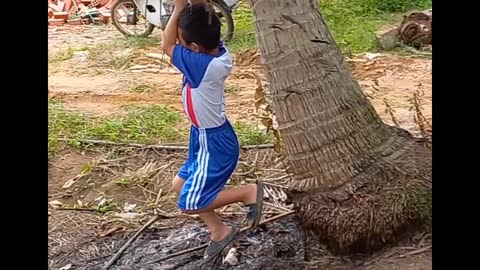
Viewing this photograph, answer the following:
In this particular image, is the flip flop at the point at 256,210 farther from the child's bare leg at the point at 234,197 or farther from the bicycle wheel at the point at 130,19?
the bicycle wheel at the point at 130,19

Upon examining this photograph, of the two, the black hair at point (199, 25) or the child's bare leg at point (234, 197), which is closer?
the black hair at point (199, 25)

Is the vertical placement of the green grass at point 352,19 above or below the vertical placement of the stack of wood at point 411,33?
above

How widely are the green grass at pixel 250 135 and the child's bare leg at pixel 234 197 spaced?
0.60 feet

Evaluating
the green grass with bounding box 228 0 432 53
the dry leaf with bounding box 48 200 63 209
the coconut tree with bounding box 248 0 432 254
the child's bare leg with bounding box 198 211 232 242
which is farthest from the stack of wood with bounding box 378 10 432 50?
the dry leaf with bounding box 48 200 63 209

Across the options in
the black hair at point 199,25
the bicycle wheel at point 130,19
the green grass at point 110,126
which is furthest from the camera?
the green grass at point 110,126

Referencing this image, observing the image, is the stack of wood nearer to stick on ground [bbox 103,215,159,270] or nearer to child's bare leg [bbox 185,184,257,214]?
child's bare leg [bbox 185,184,257,214]

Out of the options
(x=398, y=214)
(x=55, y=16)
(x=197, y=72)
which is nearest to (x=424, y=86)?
(x=398, y=214)

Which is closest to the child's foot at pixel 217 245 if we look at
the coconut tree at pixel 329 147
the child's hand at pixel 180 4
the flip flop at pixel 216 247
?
the flip flop at pixel 216 247

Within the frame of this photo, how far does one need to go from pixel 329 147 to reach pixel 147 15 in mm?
715

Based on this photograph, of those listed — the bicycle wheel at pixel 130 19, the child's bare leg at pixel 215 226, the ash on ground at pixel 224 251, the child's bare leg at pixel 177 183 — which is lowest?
the ash on ground at pixel 224 251

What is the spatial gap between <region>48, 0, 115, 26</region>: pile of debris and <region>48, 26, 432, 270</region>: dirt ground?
0.12 feet

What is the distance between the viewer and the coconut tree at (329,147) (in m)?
2.43

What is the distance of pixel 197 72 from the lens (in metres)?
2.30
